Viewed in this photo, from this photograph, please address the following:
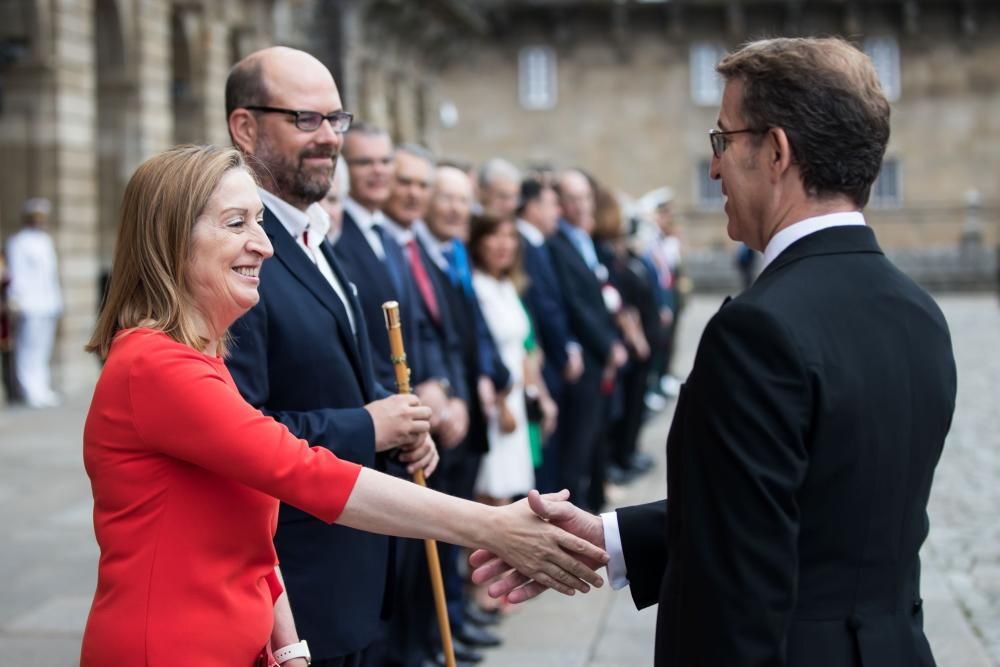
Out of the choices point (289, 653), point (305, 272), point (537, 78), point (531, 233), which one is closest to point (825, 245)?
point (289, 653)

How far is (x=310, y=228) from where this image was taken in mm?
3768

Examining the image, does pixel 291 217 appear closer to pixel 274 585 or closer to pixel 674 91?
pixel 274 585

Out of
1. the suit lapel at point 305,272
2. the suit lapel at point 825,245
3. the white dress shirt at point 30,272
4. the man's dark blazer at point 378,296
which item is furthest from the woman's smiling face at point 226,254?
the white dress shirt at point 30,272

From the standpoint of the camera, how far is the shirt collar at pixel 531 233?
8773 millimetres

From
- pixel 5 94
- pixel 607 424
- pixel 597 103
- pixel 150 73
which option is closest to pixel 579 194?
pixel 607 424

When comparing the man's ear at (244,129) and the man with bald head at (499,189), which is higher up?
the man's ear at (244,129)

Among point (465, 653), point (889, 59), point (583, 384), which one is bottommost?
point (465, 653)

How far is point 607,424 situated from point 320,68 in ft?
21.5

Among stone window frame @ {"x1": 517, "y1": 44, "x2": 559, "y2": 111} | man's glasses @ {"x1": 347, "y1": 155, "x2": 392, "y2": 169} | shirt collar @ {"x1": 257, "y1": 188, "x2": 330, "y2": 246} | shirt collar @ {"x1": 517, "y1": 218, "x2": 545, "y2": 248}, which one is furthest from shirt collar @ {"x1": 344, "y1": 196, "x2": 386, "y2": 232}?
stone window frame @ {"x1": 517, "y1": 44, "x2": 559, "y2": 111}

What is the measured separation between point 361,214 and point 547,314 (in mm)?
3268

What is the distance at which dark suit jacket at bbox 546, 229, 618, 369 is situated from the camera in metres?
8.99

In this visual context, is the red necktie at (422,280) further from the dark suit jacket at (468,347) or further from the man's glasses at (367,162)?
the man's glasses at (367,162)

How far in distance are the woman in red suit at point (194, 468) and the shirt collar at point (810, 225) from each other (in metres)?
0.85

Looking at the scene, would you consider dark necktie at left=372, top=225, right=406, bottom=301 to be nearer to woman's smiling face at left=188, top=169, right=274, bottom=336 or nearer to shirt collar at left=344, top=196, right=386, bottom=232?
shirt collar at left=344, top=196, right=386, bottom=232
